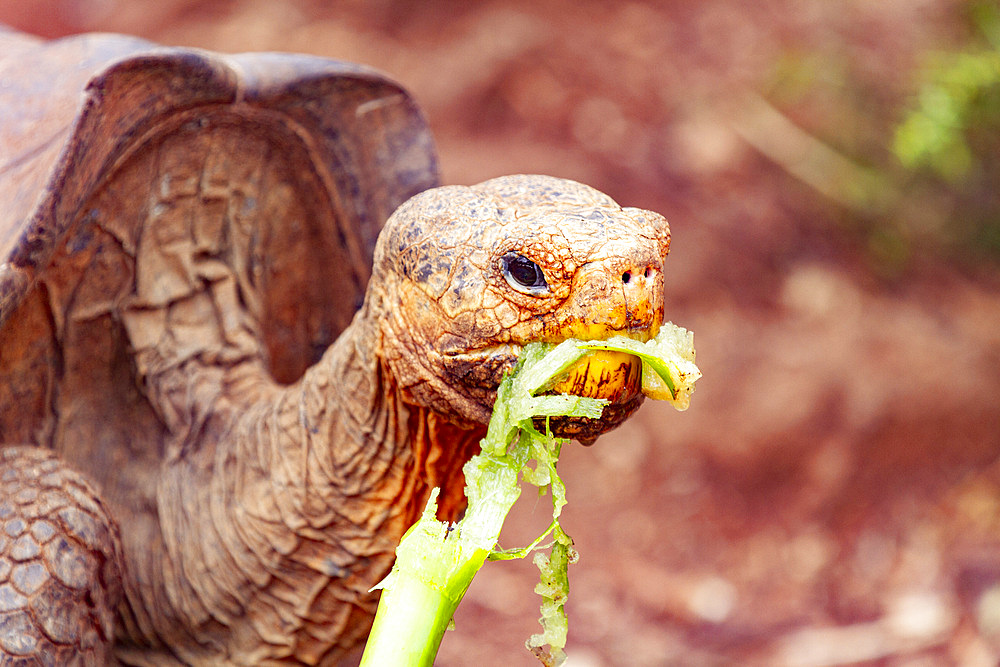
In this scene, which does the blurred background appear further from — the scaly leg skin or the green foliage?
the scaly leg skin

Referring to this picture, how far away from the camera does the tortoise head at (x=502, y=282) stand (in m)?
1.33

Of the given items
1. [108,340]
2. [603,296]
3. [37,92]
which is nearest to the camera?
[603,296]

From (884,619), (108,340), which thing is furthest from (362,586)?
(884,619)

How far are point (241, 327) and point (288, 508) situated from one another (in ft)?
1.80

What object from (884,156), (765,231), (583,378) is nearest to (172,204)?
(583,378)

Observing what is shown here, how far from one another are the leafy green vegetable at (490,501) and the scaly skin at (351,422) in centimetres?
4

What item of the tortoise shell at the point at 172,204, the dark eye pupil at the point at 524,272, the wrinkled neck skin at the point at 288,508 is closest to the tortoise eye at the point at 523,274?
the dark eye pupil at the point at 524,272

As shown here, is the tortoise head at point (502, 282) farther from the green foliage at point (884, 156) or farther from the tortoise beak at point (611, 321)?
the green foliage at point (884, 156)

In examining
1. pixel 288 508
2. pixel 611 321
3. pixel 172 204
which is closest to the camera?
pixel 611 321

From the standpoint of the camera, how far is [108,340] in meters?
2.05

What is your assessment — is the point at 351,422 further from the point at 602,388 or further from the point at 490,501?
the point at 602,388

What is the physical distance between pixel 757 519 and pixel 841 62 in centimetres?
215

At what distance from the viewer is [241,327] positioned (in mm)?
2180

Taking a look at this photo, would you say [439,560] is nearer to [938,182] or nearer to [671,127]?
[671,127]
